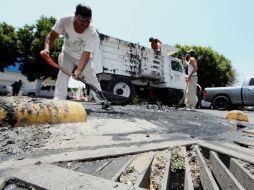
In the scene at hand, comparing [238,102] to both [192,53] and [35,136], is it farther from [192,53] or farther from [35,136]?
[35,136]

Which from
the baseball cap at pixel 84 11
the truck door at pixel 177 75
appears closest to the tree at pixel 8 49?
the truck door at pixel 177 75

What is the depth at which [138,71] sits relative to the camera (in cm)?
1002

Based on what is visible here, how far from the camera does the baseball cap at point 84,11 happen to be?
3679 millimetres

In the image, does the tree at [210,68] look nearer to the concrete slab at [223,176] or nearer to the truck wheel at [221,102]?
the truck wheel at [221,102]

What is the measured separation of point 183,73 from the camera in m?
12.0

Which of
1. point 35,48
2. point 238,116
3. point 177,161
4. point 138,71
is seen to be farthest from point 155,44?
point 35,48

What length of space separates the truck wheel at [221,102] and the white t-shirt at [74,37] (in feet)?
34.4

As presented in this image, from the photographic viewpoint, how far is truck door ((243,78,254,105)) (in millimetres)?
12696

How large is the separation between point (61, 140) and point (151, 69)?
27.7 ft

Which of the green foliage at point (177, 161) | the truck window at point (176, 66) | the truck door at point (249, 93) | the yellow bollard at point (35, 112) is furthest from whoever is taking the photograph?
the truck door at point (249, 93)

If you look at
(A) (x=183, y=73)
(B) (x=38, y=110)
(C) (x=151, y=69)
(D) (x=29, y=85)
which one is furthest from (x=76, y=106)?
(D) (x=29, y=85)

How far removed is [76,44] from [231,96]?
10.6 meters

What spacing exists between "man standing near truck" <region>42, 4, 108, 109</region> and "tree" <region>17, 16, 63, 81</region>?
18.9 m

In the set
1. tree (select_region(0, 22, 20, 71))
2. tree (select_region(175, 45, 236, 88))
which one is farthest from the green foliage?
tree (select_region(175, 45, 236, 88))
